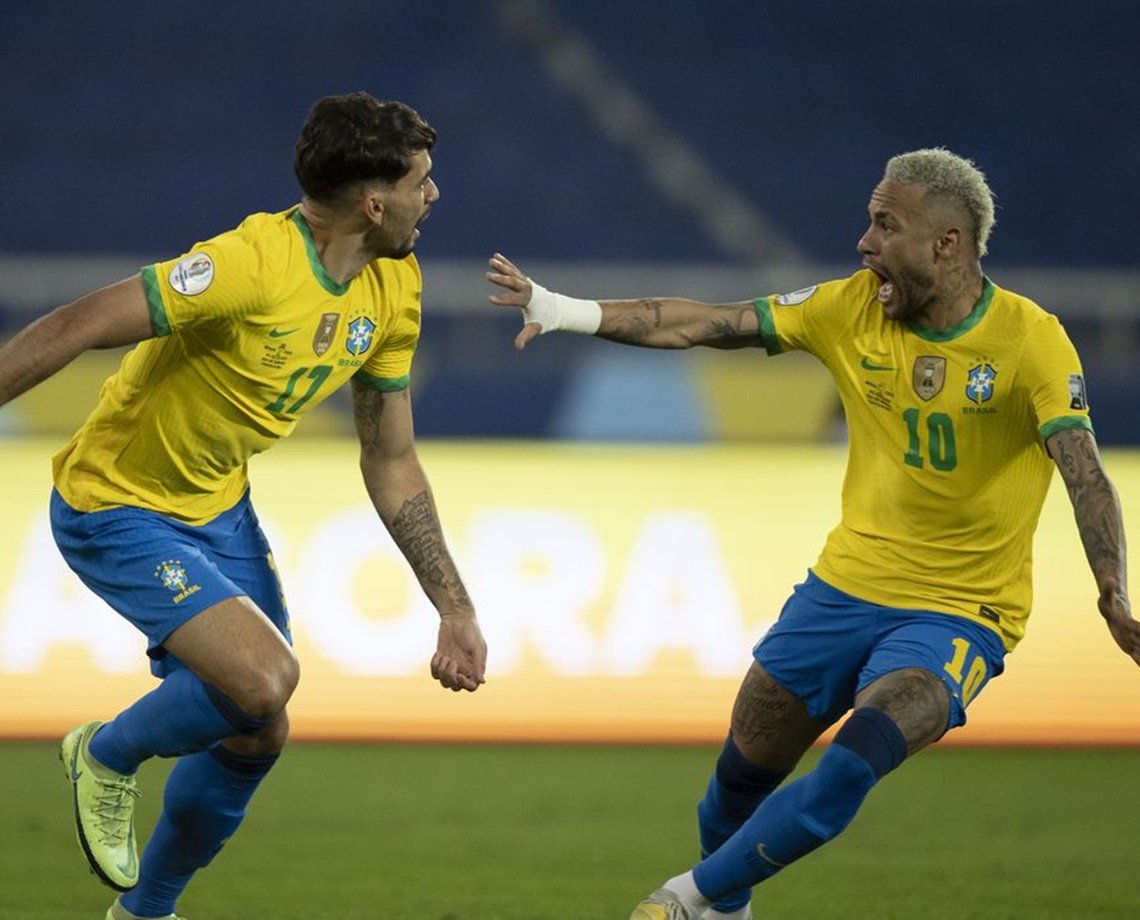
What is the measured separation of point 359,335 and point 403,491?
0.54 metres

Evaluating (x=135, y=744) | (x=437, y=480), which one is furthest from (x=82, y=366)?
(x=135, y=744)

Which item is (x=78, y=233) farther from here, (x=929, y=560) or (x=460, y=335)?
(x=929, y=560)

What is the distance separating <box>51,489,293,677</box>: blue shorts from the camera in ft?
15.7

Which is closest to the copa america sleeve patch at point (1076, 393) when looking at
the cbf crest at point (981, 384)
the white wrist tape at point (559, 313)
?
the cbf crest at point (981, 384)

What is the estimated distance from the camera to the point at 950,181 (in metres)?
5.05

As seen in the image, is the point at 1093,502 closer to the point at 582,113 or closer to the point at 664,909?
the point at 664,909

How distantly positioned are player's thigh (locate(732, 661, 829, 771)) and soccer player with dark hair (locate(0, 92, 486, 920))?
751 mm

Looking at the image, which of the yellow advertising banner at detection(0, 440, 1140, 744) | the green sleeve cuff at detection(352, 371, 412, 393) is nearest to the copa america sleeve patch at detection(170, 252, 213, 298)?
the green sleeve cuff at detection(352, 371, 412, 393)

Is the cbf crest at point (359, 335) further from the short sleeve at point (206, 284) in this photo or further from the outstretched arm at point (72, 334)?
the outstretched arm at point (72, 334)

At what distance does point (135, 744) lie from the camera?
4.88m

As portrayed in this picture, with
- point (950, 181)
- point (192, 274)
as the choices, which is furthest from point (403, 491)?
point (950, 181)

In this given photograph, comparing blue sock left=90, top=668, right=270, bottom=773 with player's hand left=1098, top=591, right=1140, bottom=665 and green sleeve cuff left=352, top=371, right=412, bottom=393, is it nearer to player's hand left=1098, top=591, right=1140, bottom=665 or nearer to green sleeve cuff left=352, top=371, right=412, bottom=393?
green sleeve cuff left=352, top=371, right=412, bottom=393

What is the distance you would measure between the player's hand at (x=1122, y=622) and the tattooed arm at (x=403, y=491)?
5.45ft

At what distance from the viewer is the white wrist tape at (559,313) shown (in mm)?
5180
